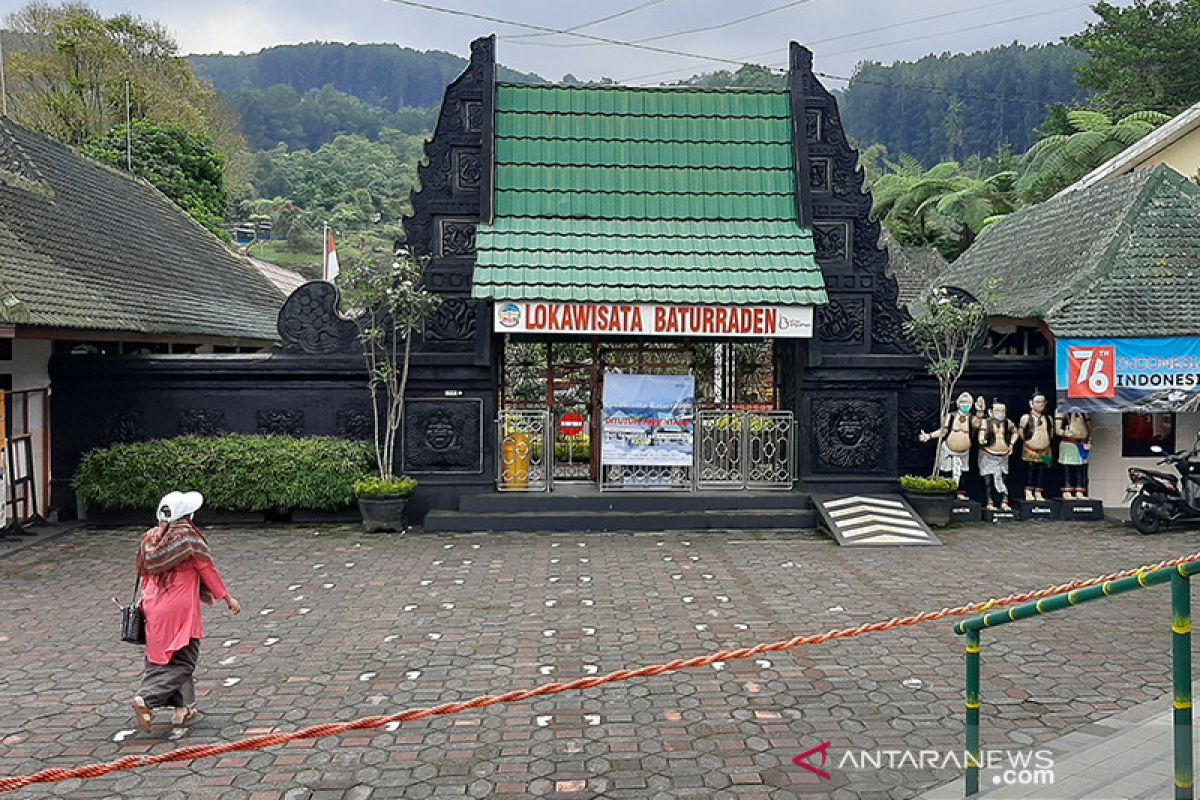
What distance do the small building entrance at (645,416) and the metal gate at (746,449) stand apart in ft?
0.05

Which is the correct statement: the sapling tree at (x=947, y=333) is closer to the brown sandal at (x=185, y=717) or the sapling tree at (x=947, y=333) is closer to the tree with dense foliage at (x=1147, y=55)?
the brown sandal at (x=185, y=717)

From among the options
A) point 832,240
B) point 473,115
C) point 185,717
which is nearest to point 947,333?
point 832,240

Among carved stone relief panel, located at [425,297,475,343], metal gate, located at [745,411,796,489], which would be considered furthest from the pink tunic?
metal gate, located at [745,411,796,489]

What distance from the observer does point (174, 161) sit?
34.8m

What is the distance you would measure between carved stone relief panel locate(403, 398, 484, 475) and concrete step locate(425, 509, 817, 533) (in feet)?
2.41

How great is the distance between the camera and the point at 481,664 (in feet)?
24.6

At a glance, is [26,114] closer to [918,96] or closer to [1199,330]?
[1199,330]

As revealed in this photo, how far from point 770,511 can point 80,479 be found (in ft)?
31.6

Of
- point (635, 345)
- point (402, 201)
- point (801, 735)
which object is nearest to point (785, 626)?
point (801, 735)

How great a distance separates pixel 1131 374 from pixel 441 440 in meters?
9.90

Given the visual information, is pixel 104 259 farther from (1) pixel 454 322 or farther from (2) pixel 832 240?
(2) pixel 832 240

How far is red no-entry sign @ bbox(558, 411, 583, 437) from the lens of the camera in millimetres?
14633

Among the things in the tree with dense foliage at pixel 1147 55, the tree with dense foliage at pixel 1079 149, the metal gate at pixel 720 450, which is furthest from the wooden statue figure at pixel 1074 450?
the tree with dense foliage at pixel 1147 55

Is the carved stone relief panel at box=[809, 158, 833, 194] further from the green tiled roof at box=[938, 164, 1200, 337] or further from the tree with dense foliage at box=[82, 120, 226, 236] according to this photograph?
the tree with dense foliage at box=[82, 120, 226, 236]
